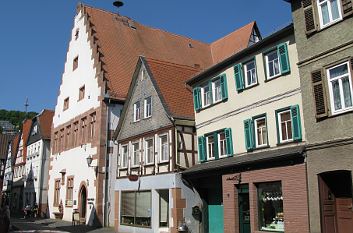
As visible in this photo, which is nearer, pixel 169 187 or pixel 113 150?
pixel 169 187

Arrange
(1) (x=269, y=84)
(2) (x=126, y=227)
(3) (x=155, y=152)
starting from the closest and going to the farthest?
(1) (x=269, y=84), (3) (x=155, y=152), (2) (x=126, y=227)

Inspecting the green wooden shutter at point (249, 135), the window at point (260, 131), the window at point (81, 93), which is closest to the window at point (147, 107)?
the green wooden shutter at point (249, 135)

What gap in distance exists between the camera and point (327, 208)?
48.6ft

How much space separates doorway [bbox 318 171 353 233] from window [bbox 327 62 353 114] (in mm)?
2229

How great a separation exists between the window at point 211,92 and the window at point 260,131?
9.08ft

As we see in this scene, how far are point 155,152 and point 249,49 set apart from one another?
8.58 m

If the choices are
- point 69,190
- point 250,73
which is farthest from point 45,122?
point 250,73

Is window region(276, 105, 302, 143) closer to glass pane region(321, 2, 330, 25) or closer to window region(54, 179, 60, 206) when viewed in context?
glass pane region(321, 2, 330, 25)

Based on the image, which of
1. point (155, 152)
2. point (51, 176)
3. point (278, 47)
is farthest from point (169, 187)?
point (51, 176)

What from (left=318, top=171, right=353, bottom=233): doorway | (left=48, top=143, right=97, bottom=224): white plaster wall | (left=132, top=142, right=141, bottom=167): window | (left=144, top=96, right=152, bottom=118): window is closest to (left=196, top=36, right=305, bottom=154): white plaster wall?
(left=318, top=171, right=353, bottom=233): doorway

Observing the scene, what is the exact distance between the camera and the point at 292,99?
17.0 meters

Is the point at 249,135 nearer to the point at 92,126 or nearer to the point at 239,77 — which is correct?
the point at 239,77

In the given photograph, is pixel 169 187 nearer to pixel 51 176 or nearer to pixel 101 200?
pixel 101 200

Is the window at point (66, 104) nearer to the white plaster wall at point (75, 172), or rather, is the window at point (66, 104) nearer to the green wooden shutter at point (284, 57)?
the white plaster wall at point (75, 172)
